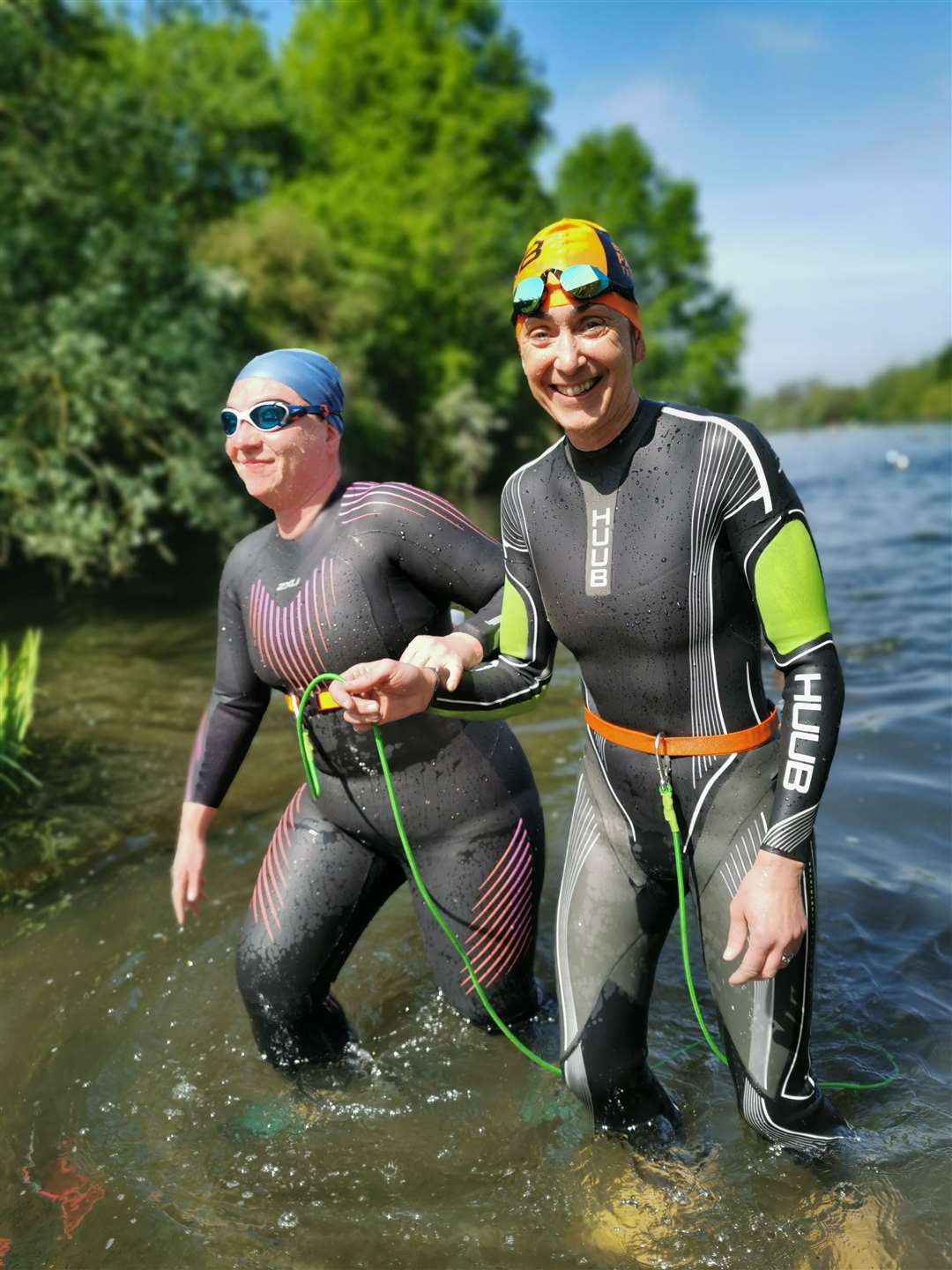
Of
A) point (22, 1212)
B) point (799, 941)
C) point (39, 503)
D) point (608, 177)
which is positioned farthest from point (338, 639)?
point (608, 177)

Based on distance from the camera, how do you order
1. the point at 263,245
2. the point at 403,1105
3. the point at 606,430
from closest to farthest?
the point at 606,430, the point at 403,1105, the point at 263,245

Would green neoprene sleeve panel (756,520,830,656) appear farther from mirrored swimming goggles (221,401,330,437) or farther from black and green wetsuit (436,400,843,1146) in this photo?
mirrored swimming goggles (221,401,330,437)

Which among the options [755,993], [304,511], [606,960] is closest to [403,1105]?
[606,960]

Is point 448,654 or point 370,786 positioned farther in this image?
point 370,786

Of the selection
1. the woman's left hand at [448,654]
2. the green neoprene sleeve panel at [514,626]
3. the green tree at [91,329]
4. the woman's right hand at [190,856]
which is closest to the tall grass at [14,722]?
the woman's right hand at [190,856]

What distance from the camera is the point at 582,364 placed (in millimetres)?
2635

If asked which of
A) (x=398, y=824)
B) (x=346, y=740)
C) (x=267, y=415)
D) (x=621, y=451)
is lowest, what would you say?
(x=398, y=824)

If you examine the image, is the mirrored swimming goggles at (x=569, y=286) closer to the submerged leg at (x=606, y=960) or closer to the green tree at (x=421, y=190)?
the submerged leg at (x=606, y=960)

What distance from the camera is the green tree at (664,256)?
147ft

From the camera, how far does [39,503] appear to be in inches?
531

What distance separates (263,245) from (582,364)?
2157 centimetres

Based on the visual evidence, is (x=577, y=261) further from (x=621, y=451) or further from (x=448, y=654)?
(x=448, y=654)

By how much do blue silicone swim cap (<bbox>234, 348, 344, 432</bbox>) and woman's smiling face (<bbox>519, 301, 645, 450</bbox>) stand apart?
0.81m

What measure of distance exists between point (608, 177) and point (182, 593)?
120 ft
